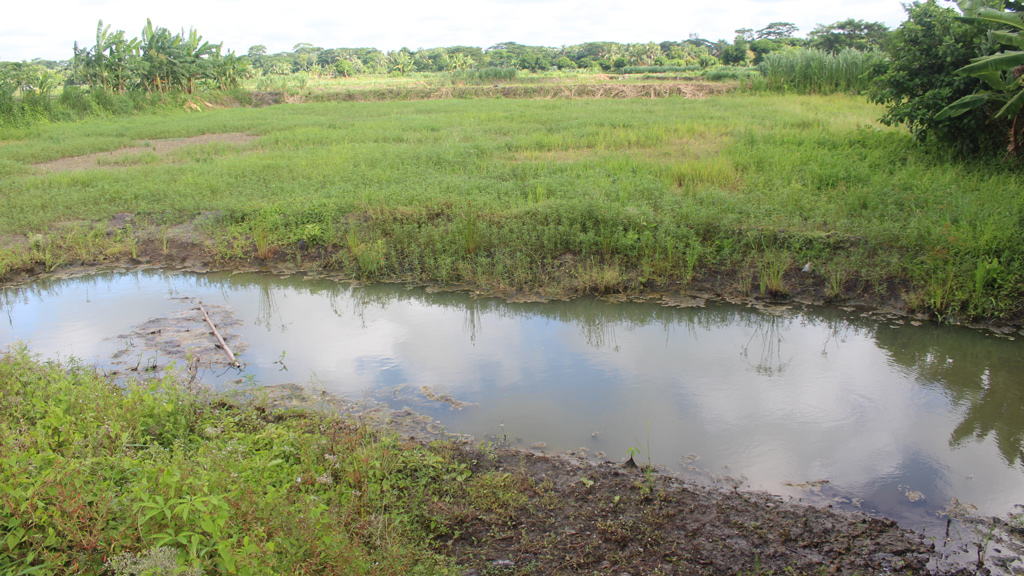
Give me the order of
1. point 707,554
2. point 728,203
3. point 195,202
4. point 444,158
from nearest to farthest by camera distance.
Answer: point 707,554
point 728,203
point 195,202
point 444,158

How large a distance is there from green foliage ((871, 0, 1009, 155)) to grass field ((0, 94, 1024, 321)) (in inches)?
16.4

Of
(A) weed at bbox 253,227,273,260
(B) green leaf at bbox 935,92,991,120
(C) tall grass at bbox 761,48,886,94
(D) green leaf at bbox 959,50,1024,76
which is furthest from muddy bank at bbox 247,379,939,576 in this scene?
(C) tall grass at bbox 761,48,886,94

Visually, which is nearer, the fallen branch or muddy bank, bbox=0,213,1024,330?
the fallen branch

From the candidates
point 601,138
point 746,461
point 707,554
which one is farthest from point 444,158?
point 707,554

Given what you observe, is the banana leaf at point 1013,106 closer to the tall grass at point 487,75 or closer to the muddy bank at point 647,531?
the muddy bank at point 647,531

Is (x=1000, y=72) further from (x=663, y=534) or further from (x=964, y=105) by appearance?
(x=663, y=534)

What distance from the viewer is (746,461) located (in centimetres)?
363

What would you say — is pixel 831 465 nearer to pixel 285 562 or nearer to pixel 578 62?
pixel 285 562

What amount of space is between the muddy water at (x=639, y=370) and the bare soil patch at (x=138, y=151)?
18.5ft

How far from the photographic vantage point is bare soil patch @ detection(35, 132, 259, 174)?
37.0 ft

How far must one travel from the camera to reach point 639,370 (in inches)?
191

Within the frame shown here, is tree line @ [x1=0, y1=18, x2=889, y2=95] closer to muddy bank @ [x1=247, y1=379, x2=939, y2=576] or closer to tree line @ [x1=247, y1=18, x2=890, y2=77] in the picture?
tree line @ [x1=247, y1=18, x2=890, y2=77]

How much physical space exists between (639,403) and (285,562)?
2650mm

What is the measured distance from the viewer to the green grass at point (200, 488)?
6.97 ft
